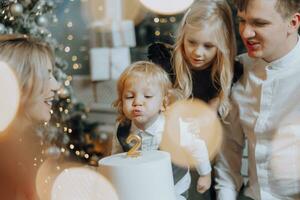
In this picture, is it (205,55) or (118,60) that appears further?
(118,60)

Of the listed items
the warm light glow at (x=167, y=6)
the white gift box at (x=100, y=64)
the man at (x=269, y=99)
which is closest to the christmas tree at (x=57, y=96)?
the white gift box at (x=100, y=64)

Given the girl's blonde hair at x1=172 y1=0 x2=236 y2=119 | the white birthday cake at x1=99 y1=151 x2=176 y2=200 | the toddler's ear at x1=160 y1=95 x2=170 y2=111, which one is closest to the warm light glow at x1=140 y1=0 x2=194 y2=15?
the girl's blonde hair at x1=172 y1=0 x2=236 y2=119

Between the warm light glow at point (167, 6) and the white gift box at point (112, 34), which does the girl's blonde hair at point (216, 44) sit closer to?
the warm light glow at point (167, 6)

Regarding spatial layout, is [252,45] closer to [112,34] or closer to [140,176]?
[140,176]

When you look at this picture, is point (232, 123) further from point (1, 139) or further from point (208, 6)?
point (1, 139)

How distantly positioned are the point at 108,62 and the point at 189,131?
31cm

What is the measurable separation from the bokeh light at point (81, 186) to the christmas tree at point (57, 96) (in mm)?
→ 100

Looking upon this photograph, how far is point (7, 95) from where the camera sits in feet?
2.60

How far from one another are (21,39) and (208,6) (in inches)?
14.1

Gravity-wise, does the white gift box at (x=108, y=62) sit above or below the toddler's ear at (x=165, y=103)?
above

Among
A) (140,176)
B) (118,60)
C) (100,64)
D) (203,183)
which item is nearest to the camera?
(140,176)

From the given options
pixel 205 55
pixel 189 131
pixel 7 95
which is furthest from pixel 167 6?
pixel 7 95

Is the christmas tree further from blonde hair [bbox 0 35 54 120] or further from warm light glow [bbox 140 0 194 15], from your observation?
warm light glow [bbox 140 0 194 15]

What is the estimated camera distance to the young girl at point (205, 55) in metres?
0.69
